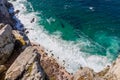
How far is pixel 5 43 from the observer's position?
39094mm

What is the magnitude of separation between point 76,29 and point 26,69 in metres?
57.7

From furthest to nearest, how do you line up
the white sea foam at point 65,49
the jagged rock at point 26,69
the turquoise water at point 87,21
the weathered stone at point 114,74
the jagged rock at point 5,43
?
the turquoise water at point 87,21, the white sea foam at point 65,49, the jagged rock at point 5,43, the weathered stone at point 114,74, the jagged rock at point 26,69

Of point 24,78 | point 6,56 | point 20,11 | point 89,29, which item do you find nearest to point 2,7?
point 20,11

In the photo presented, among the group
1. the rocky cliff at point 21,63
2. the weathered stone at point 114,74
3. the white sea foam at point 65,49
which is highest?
the rocky cliff at point 21,63

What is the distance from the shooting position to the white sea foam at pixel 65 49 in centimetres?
7200

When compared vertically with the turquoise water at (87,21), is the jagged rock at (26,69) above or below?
above

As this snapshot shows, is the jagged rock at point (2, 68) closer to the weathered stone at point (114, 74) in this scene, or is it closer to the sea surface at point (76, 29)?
the weathered stone at point (114, 74)

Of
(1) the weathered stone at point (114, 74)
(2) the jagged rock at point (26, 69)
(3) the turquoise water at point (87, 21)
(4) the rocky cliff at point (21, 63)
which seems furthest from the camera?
(3) the turquoise water at point (87, 21)

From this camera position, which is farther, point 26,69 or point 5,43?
point 5,43

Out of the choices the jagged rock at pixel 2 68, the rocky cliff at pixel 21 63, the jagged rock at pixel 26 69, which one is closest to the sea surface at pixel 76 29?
the rocky cliff at pixel 21 63

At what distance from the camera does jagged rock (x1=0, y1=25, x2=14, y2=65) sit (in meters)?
37.5

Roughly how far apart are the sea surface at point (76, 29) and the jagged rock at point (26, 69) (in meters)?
37.3

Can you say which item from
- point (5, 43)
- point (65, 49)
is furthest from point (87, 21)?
point (5, 43)

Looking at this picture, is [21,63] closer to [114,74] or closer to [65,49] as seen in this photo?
[114,74]
